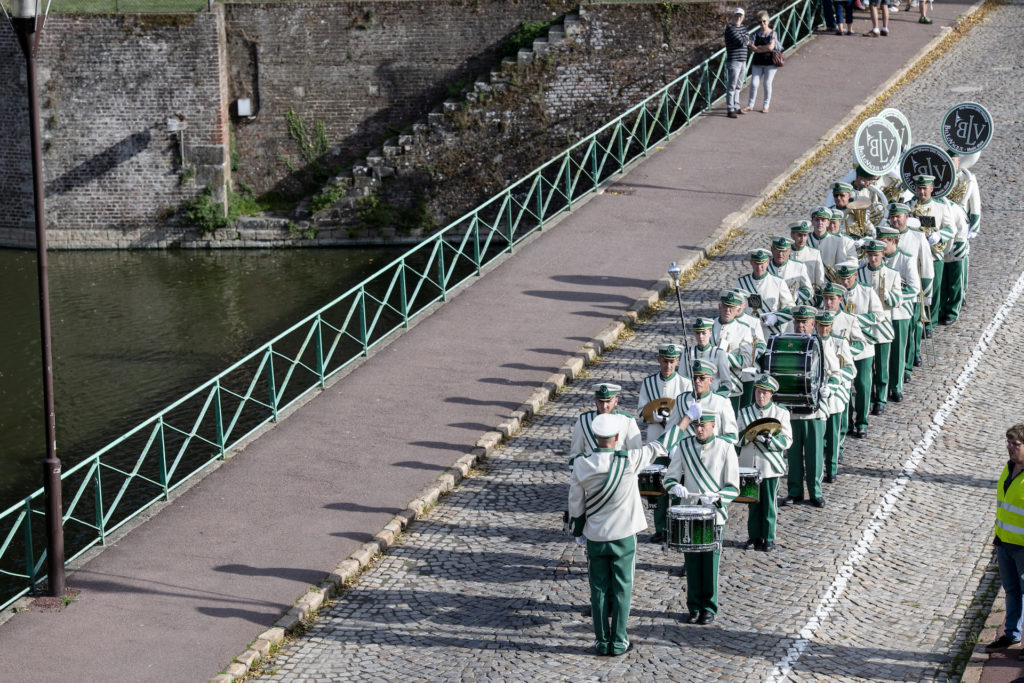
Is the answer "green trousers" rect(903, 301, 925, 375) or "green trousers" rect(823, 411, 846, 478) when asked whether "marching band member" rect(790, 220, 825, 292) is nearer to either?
"green trousers" rect(903, 301, 925, 375)

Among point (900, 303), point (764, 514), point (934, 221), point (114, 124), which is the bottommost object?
point (764, 514)

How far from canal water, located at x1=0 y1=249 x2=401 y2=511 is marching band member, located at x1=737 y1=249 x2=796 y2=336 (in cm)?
786

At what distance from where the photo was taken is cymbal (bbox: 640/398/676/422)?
11023mm

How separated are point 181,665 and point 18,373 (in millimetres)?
10939

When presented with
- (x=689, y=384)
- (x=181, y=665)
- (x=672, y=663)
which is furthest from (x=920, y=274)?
(x=181, y=665)

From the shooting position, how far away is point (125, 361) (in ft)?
65.4

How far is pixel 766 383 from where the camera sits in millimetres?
10703

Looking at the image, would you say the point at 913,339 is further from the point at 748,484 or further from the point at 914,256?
the point at 748,484

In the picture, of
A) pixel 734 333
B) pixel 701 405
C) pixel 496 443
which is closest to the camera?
pixel 701 405

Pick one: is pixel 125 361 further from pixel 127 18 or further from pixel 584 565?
pixel 584 565

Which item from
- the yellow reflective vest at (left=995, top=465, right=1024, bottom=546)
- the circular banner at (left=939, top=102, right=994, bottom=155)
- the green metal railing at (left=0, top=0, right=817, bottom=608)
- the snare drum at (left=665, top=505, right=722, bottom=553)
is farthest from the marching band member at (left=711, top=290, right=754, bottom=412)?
the circular banner at (left=939, top=102, right=994, bottom=155)

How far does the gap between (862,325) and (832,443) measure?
4.67 feet

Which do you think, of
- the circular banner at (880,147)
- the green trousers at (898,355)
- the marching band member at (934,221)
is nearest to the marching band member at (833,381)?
the green trousers at (898,355)

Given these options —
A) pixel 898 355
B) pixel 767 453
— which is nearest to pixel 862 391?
pixel 898 355
